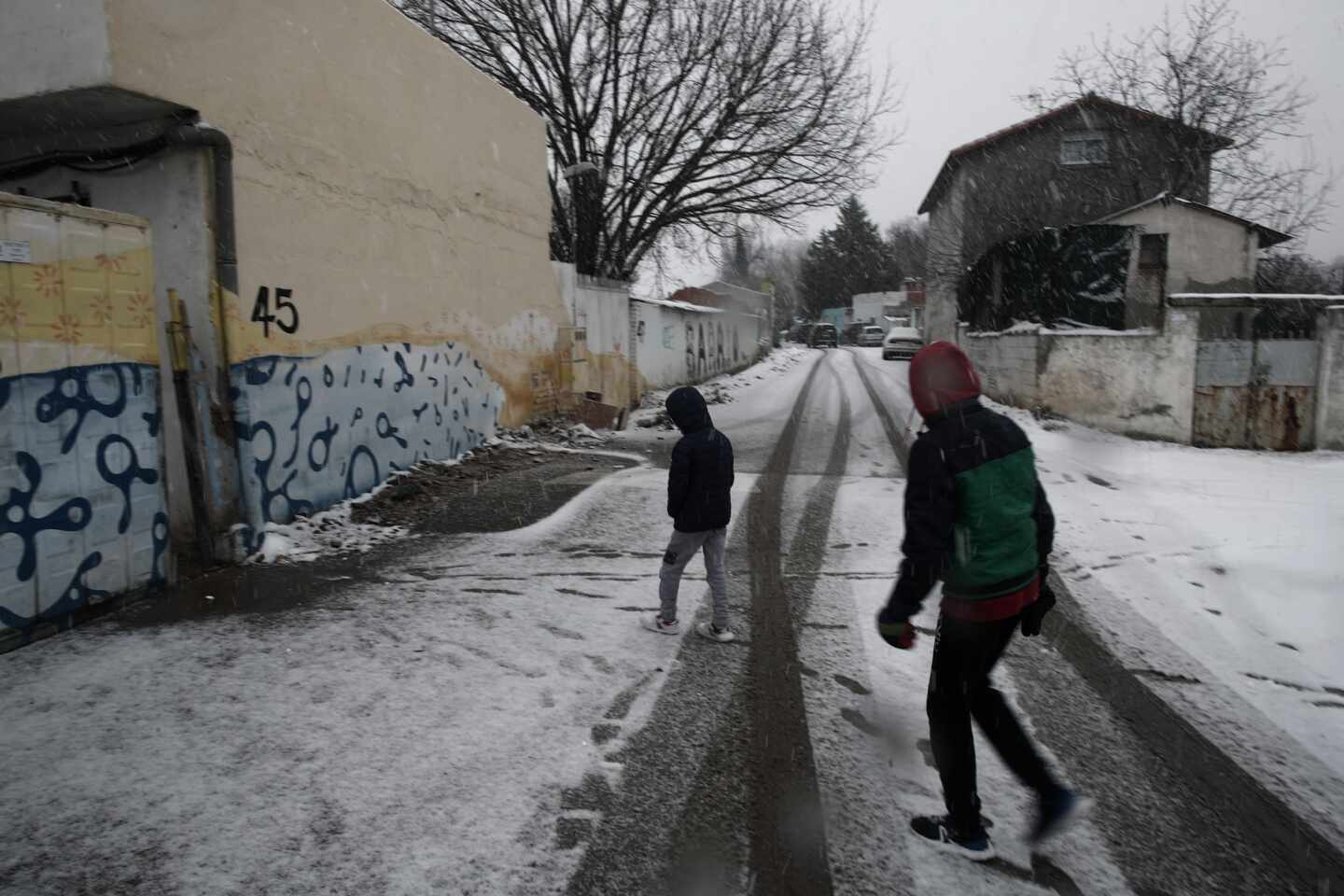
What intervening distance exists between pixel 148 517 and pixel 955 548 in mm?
5274

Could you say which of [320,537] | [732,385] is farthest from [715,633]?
[732,385]

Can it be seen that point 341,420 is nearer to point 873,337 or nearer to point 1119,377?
point 1119,377

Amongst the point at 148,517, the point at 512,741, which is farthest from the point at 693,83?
the point at 512,741

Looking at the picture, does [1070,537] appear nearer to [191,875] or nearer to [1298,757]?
[1298,757]

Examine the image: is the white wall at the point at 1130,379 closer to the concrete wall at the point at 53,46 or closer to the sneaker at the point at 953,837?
the sneaker at the point at 953,837

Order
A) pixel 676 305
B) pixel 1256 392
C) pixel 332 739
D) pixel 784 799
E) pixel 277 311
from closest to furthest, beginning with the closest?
pixel 784 799, pixel 332 739, pixel 277 311, pixel 1256 392, pixel 676 305

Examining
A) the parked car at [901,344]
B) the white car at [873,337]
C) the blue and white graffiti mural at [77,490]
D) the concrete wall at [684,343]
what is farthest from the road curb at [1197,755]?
the white car at [873,337]

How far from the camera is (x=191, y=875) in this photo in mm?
2566

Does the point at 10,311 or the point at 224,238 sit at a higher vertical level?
the point at 224,238

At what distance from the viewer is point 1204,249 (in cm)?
2014

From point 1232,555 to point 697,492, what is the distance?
4910 mm

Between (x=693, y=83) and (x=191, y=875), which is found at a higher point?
(x=693, y=83)

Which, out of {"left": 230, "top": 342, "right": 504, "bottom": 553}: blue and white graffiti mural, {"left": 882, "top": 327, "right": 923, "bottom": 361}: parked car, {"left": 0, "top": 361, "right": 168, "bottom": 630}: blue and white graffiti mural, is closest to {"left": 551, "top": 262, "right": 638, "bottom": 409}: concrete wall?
{"left": 230, "top": 342, "right": 504, "bottom": 553}: blue and white graffiti mural

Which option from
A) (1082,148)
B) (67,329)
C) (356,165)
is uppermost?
(1082,148)
